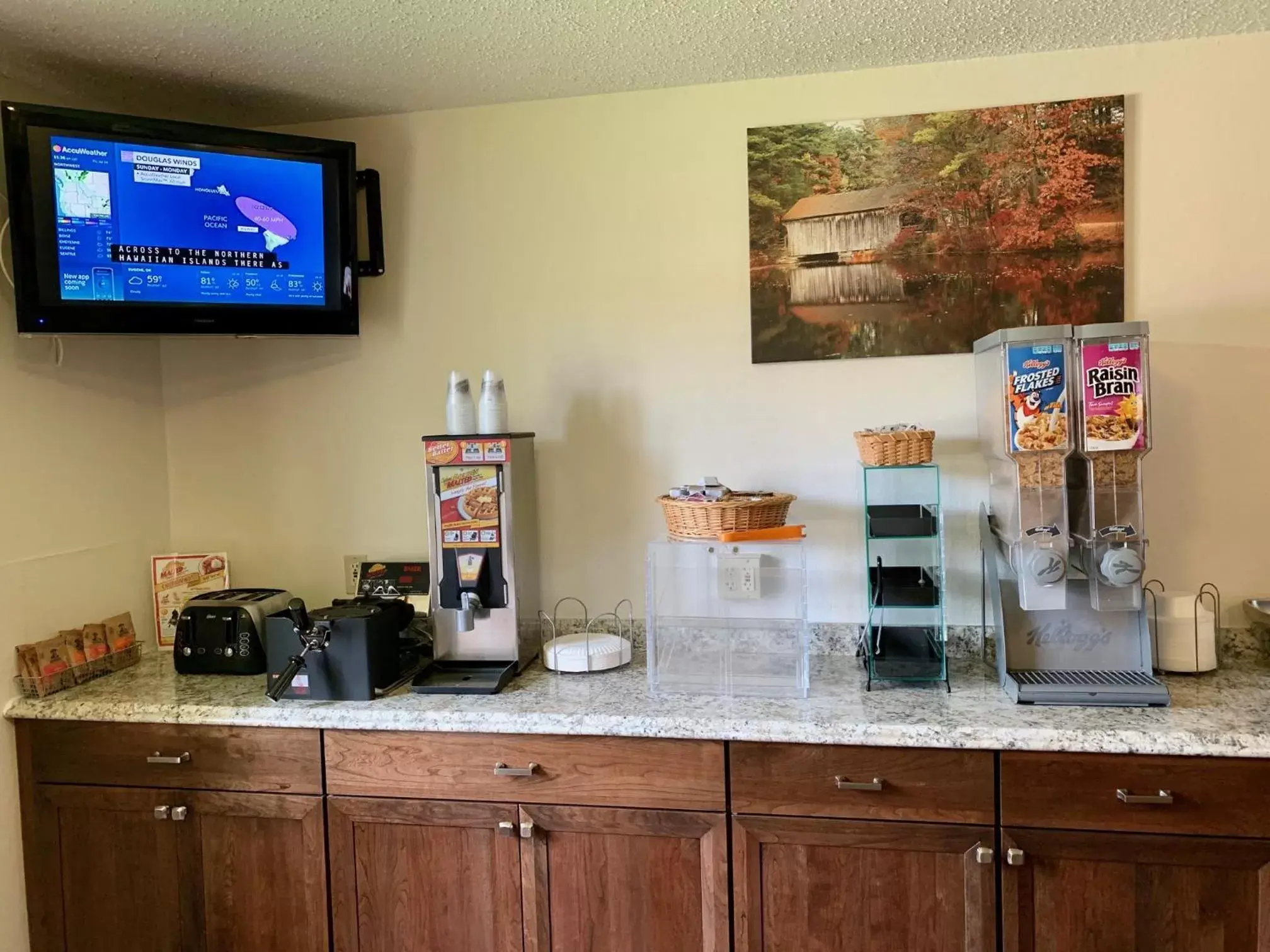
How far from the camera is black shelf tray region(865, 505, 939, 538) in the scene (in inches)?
74.7

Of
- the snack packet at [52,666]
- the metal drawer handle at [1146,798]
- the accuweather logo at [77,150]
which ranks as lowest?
the metal drawer handle at [1146,798]

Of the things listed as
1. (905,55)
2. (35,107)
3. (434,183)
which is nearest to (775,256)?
(905,55)

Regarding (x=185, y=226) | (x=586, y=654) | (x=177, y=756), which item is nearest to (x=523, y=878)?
(x=586, y=654)

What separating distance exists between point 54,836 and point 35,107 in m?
1.70

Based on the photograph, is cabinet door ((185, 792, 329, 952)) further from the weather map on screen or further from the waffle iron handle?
the weather map on screen


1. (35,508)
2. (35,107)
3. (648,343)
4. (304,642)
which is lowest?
(304,642)

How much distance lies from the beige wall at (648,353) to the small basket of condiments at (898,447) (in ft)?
0.95

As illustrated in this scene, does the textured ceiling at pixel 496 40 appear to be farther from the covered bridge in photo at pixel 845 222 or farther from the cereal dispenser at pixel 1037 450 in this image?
the cereal dispenser at pixel 1037 450

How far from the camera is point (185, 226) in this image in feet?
6.88

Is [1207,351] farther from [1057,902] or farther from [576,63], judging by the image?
[576,63]

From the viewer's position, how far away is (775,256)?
7.30 ft

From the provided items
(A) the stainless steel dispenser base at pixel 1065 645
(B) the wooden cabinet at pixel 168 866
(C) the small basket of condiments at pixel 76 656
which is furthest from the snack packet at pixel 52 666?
(A) the stainless steel dispenser base at pixel 1065 645

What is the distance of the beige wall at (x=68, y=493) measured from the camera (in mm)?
2004

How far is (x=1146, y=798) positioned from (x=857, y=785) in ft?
1.74
